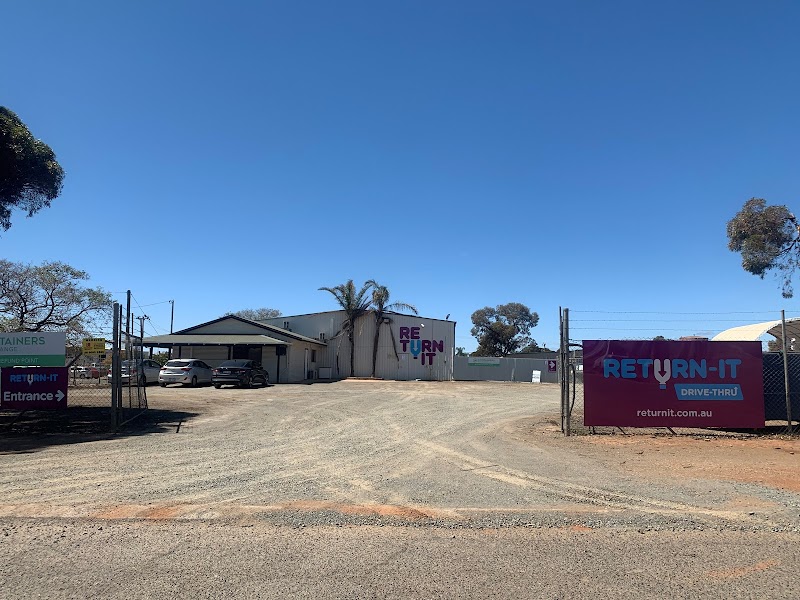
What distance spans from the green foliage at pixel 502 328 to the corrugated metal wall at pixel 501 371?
30.2m

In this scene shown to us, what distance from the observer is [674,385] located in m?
12.3

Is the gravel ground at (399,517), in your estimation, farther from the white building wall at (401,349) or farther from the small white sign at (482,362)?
the small white sign at (482,362)

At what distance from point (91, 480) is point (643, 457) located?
334 inches

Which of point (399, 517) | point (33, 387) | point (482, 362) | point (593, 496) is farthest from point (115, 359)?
point (482, 362)

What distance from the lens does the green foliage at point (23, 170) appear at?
1416cm

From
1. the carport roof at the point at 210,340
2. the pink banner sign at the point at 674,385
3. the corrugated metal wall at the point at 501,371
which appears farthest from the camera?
the corrugated metal wall at the point at 501,371

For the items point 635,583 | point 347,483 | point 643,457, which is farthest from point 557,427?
point 635,583

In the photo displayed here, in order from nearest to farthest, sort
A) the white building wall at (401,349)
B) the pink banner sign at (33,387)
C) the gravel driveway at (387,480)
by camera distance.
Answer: the gravel driveway at (387,480), the pink banner sign at (33,387), the white building wall at (401,349)

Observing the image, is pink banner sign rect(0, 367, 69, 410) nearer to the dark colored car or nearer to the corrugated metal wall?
the dark colored car

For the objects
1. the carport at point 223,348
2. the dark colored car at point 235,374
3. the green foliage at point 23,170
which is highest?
the green foliage at point 23,170

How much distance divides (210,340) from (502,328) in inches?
1924

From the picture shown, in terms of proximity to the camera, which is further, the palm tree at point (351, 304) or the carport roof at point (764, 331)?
the palm tree at point (351, 304)

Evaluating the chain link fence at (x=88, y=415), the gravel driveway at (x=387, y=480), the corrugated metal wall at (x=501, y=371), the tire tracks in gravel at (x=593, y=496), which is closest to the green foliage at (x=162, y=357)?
the corrugated metal wall at (x=501, y=371)

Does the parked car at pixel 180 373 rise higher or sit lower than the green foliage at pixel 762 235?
lower
